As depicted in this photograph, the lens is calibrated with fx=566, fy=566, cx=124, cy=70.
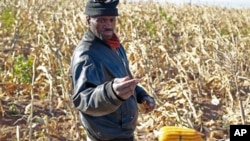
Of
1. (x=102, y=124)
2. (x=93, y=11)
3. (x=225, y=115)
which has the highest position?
(x=93, y=11)

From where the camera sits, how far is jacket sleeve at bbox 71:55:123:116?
2.83 metres

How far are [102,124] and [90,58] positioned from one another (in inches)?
15.8

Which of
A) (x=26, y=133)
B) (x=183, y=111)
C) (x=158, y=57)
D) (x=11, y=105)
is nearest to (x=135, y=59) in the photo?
(x=158, y=57)

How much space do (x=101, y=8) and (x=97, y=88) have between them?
0.63 m

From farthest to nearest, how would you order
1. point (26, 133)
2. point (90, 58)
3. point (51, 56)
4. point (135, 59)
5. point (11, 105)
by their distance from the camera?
point (135, 59)
point (51, 56)
point (11, 105)
point (26, 133)
point (90, 58)

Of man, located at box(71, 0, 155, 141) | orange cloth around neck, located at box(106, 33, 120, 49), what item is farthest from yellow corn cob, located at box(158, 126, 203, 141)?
orange cloth around neck, located at box(106, 33, 120, 49)

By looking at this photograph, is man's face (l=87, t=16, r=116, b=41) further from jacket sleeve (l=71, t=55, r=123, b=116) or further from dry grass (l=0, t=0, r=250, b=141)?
dry grass (l=0, t=0, r=250, b=141)

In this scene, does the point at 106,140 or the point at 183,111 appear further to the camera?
the point at 183,111

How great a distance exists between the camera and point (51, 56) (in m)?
7.20

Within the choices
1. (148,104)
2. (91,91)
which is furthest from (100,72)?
(148,104)

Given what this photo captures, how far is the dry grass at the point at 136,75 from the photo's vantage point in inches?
227

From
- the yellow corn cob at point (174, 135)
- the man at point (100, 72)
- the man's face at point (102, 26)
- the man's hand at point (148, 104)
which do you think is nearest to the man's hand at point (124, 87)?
the man at point (100, 72)

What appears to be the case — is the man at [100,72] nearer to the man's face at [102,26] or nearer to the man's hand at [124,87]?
the man's face at [102,26]

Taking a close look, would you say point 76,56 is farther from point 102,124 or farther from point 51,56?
point 51,56
